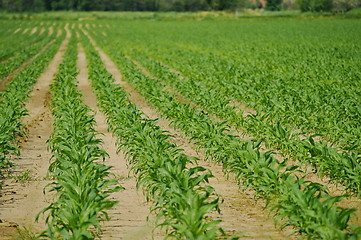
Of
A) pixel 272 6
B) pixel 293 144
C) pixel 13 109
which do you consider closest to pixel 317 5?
pixel 272 6

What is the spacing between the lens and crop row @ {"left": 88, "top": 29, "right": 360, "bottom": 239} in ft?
14.2

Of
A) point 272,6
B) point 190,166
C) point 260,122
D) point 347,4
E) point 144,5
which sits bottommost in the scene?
point 190,166

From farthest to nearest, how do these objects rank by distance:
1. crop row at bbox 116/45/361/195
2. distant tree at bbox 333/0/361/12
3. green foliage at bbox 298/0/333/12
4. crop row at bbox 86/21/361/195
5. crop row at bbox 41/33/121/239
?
green foliage at bbox 298/0/333/12 < distant tree at bbox 333/0/361/12 < crop row at bbox 86/21/361/195 < crop row at bbox 116/45/361/195 < crop row at bbox 41/33/121/239

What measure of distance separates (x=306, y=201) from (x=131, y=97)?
400 inches

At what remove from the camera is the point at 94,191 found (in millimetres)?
5160

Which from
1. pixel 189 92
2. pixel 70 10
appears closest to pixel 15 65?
pixel 189 92

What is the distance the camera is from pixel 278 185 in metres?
5.53

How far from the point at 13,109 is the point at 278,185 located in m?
7.40

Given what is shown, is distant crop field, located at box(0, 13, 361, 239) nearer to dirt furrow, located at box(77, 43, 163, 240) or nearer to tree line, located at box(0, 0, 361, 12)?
dirt furrow, located at box(77, 43, 163, 240)

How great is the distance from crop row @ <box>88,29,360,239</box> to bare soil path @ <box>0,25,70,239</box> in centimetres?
301

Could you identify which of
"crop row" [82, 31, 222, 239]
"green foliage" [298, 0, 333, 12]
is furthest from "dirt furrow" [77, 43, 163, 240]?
"green foliage" [298, 0, 333, 12]

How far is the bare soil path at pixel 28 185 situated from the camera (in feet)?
18.0

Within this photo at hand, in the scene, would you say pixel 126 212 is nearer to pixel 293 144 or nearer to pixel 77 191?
pixel 77 191

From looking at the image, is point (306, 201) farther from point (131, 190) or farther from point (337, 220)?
point (131, 190)
